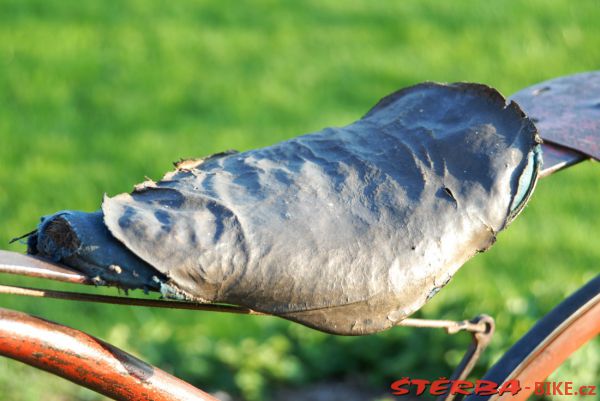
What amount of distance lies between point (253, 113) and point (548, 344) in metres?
3.04

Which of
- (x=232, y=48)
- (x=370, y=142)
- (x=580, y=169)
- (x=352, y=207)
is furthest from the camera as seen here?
(x=232, y=48)

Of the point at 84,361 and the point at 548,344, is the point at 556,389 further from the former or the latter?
the point at 84,361

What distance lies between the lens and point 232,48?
5180mm

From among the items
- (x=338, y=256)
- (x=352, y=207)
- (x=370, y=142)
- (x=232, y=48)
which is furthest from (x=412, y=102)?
(x=232, y=48)

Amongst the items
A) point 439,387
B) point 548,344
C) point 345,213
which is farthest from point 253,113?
point 345,213

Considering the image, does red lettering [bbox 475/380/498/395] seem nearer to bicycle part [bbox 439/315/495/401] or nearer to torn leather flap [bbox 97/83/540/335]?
bicycle part [bbox 439/315/495/401]

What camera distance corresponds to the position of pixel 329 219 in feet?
4.81

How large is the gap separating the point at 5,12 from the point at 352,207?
426 cm

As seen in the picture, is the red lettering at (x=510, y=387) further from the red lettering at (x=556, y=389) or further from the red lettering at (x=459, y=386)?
the red lettering at (x=556, y=389)

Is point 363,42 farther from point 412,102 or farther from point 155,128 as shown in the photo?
point 412,102

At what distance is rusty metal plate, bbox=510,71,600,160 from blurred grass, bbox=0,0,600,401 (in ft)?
3.87

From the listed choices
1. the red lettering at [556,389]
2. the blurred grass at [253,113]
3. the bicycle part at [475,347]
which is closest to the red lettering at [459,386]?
the bicycle part at [475,347]

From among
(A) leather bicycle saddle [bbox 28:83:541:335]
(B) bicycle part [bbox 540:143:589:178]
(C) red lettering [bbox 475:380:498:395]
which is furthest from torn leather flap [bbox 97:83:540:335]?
(C) red lettering [bbox 475:380:498:395]

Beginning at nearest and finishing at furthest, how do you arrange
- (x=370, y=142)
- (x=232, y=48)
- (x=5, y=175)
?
(x=370, y=142) → (x=5, y=175) → (x=232, y=48)
